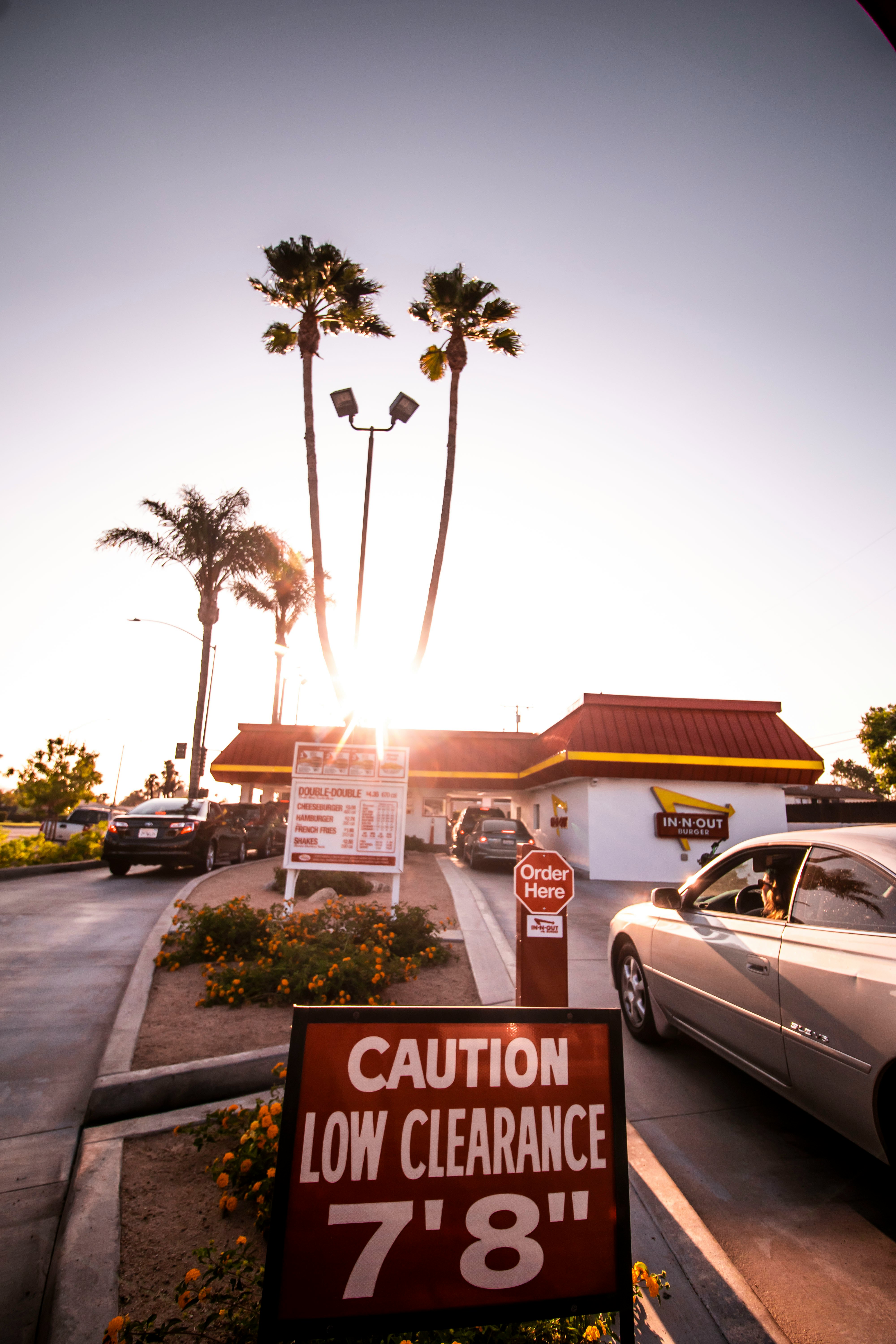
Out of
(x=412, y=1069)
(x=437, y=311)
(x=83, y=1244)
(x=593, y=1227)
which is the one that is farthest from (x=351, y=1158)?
(x=437, y=311)

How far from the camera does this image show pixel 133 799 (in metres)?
93.0

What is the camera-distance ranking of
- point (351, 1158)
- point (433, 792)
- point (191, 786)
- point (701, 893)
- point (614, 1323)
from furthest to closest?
point (433, 792)
point (191, 786)
point (701, 893)
point (614, 1323)
point (351, 1158)

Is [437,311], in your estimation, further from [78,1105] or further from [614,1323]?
[614,1323]

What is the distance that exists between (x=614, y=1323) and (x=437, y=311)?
17637mm

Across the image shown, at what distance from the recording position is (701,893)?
497cm

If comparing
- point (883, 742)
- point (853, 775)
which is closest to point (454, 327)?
point (883, 742)

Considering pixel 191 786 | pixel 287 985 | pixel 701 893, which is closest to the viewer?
pixel 701 893

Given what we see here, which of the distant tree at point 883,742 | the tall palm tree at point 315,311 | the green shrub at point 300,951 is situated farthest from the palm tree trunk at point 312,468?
the distant tree at point 883,742

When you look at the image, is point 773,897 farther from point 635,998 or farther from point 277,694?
point 277,694

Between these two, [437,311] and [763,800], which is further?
[763,800]

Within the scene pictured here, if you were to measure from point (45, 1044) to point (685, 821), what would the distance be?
1711 cm

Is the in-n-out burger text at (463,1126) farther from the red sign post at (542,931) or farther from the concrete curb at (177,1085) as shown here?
the red sign post at (542,931)

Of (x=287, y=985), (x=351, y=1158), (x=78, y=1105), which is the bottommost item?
(x=78, y=1105)

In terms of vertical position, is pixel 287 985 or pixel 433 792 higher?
pixel 433 792
